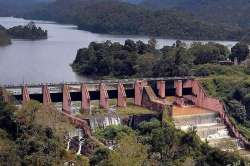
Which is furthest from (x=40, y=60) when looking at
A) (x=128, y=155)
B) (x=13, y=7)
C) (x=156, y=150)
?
(x=13, y=7)

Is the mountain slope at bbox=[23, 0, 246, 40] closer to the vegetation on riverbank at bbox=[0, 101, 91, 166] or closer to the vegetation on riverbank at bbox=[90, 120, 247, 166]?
the vegetation on riverbank at bbox=[90, 120, 247, 166]

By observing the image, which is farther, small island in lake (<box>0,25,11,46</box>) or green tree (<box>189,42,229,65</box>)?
small island in lake (<box>0,25,11,46</box>)

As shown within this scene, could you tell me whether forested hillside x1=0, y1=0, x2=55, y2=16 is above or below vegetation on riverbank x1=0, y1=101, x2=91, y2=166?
above

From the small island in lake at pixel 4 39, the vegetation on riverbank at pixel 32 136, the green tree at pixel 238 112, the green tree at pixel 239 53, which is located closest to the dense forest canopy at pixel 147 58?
the green tree at pixel 239 53

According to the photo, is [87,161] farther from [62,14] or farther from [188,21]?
[62,14]

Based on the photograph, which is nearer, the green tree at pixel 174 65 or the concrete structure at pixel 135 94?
the concrete structure at pixel 135 94

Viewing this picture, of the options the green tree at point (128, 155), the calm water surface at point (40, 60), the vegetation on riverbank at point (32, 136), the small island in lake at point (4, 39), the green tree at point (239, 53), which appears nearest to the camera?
the green tree at point (128, 155)

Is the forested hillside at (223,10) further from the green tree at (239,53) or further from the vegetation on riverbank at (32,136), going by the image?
the vegetation on riverbank at (32,136)

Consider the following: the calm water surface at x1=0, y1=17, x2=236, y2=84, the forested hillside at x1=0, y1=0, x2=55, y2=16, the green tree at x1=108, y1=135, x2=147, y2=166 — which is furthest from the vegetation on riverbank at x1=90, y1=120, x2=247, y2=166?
the forested hillside at x1=0, y1=0, x2=55, y2=16
